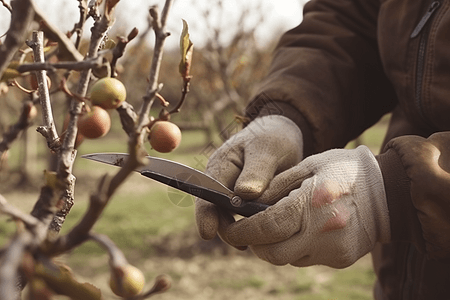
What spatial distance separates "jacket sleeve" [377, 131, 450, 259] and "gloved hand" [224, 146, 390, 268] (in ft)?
0.12

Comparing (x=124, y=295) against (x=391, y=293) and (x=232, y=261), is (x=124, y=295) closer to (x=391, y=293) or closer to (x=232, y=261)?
(x=391, y=293)

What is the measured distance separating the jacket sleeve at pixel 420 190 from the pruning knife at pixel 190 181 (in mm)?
430

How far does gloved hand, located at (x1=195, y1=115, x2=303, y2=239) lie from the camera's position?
1.47 m

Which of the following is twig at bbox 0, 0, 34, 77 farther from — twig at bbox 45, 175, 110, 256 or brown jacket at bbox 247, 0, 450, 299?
brown jacket at bbox 247, 0, 450, 299

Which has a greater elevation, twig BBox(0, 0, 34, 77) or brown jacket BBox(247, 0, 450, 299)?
twig BBox(0, 0, 34, 77)

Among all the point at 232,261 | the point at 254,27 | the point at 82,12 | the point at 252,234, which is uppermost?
the point at 82,12

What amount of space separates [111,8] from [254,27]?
21.3 feet

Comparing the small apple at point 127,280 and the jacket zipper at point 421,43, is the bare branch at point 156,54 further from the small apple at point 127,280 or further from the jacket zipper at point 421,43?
the jacket zipper at point 421,43

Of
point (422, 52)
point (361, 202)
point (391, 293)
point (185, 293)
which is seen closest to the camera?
point (361, 202)

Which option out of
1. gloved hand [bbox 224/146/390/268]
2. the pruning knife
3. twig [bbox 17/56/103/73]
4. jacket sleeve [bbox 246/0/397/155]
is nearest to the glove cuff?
gloved hand [bbox 224/146/390/268]

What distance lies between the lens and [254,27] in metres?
7.08

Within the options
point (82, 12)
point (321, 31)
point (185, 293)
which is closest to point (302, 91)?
point (321, 31)

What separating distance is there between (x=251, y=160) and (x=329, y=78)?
2.16 ft

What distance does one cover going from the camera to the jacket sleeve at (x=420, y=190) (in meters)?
1.26
